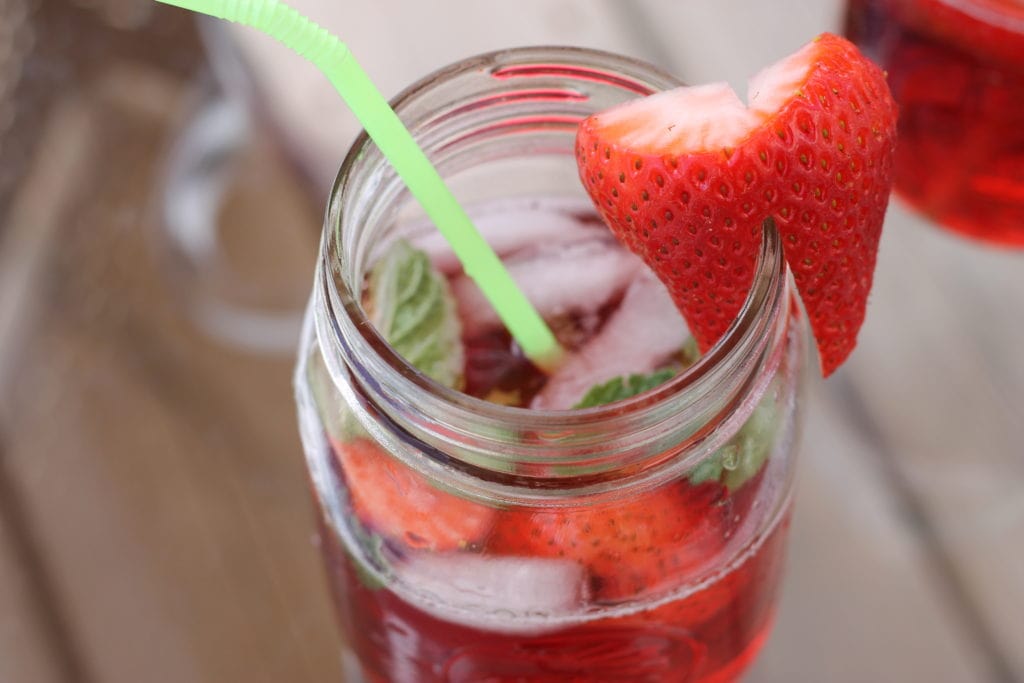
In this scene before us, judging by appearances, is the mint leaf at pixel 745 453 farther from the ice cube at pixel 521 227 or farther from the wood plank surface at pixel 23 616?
the wood plank surface at pixel 23 616

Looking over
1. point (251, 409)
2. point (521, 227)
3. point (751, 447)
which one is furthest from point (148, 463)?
point (751, 447)

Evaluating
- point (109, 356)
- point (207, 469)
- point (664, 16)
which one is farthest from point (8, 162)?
A: point (664, 16)

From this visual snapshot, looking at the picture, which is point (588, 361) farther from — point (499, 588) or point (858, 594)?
point (858, 594)

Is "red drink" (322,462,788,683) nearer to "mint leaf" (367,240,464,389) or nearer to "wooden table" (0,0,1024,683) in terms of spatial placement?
"mint leaf" (367,240,464,389)

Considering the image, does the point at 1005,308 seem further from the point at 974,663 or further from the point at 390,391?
the point at 390,391

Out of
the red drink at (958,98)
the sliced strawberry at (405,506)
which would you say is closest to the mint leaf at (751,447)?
the sliced strawberry at (405,506)
